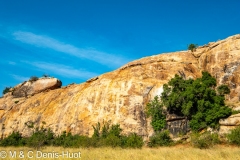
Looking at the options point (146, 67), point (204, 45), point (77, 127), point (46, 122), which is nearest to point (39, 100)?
point (46, 122)

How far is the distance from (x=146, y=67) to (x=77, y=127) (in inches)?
606

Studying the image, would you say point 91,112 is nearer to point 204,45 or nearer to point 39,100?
point 39,100

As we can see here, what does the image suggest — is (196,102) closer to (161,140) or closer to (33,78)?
(161,140)

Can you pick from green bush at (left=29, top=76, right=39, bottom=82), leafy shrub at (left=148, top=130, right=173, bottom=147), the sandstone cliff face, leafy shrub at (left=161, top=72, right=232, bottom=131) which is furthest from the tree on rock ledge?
green bush at (left=29, top=76, right=39, bottom=82)

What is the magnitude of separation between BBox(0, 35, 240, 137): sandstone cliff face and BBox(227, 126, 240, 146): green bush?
35.2ft

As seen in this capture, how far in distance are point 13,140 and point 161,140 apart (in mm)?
28103

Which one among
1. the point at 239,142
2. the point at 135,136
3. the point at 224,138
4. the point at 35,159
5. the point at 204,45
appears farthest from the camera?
the point at 204,45

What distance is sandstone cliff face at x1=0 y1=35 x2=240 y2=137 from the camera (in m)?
38.6

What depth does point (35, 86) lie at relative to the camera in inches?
2290

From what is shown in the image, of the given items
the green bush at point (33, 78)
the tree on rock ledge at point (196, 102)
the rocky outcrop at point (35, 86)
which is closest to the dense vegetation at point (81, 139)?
the tree on rock ledge at point (196, 102)

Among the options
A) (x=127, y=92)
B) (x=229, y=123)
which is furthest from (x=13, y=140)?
(x=229, y=123)

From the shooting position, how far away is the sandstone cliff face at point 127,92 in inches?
1518

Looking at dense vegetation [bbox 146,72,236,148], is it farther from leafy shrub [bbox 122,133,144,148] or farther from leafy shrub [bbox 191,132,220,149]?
leafy shrub [bbox 191,132,220,149]

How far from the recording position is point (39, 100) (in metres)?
52.2
